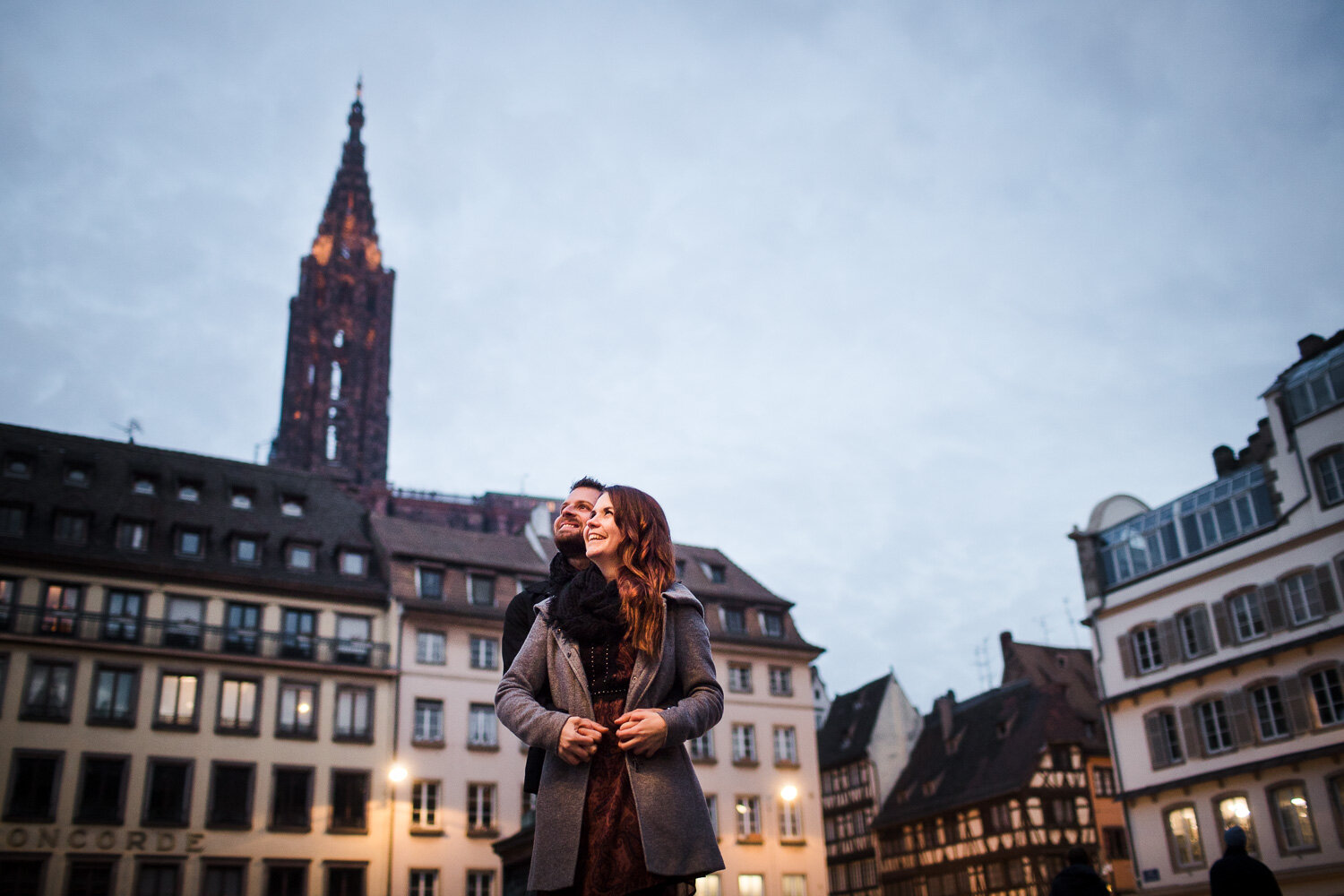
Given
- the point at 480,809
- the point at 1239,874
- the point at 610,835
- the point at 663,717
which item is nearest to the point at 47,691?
the point at 480,809

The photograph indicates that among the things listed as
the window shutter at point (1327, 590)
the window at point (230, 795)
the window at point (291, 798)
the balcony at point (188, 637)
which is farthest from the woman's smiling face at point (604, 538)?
the balcony at point (188, 637)

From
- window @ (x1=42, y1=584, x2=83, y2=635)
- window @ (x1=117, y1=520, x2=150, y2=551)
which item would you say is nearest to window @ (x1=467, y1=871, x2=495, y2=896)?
window @ (x1=42, y1=584, x2=83, y2=635)

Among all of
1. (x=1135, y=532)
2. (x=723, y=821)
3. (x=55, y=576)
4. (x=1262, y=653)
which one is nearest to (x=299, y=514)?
(x=55, y=576)

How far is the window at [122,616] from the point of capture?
38906mm

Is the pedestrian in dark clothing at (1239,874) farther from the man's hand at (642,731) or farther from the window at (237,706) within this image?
the window at (237,706)

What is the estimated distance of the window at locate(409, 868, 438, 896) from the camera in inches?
1561

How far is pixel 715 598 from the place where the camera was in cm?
5066

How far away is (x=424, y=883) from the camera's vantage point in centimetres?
3991

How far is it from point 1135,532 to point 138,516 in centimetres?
3540

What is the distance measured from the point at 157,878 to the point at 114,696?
19.4ft

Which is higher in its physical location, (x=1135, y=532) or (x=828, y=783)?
(x=1135, y=532)

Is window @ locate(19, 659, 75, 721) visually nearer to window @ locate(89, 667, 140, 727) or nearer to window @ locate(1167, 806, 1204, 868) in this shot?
window @ locate(89, 667, 140, 727)

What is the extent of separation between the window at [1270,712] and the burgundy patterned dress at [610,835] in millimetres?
35814

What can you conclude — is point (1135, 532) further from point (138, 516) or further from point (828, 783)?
point (138, 516)
